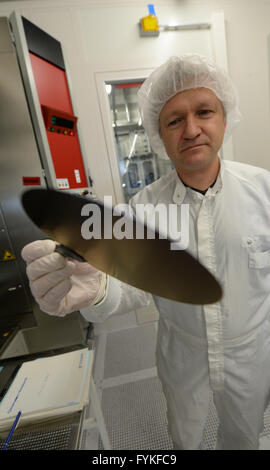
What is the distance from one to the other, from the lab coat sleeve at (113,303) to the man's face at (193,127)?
1.57 feet

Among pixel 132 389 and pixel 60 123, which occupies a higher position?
pixel 60 123

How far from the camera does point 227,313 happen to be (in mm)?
744

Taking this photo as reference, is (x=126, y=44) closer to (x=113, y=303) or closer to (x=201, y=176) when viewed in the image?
(x=201, y=176)

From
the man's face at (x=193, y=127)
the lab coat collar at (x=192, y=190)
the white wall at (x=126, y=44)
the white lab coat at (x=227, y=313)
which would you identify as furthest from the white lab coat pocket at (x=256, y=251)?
the white wall at (x=126, y=44)

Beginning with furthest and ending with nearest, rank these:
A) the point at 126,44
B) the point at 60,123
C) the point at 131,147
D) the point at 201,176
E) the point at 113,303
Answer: the point at 131,147
the point at 126,44
the point at 60,123
the point at 201,176
the point at 113,303

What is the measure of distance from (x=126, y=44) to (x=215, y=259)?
7.07 ft

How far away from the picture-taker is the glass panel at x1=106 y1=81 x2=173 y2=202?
223 centimetres

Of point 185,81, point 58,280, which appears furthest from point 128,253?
point 185,81

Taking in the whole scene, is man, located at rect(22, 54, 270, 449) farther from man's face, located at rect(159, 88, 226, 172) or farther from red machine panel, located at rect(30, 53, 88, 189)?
red machine panel, located at rect(30, 53, 88, 189)

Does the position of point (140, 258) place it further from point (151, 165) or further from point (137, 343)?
point (151, 165)

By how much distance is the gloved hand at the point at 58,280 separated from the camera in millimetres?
533

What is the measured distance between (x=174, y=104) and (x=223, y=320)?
777 millimetres

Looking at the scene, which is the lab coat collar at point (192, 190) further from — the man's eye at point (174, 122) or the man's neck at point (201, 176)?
the man's eye at point (174, 122)

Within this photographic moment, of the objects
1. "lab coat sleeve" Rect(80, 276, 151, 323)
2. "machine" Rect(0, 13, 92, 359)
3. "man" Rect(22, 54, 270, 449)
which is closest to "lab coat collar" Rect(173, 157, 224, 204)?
"man" Rect(22, 54, 270, 449)
